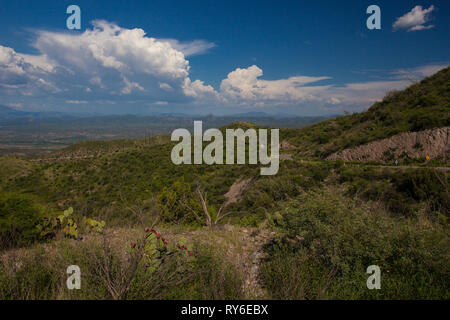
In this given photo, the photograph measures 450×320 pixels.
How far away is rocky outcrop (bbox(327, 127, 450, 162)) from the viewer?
14.2m

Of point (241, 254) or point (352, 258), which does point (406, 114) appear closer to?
point (352, 258)

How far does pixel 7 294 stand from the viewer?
10.5 ft

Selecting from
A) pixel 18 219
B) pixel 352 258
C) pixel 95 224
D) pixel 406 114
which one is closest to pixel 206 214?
pixel 95 224

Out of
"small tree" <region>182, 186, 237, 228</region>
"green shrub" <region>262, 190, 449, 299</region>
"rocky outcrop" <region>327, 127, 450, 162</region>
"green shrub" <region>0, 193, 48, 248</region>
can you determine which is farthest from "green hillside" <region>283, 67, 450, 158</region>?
"green shrub" <region>0, 193, 48, 248</region>

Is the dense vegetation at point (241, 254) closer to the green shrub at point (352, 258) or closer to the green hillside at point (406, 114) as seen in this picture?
the green shrub at point (352, 258)

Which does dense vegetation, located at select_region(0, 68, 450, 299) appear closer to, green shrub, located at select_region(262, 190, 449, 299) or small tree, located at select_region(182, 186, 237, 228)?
green shrub, located at select_region(262, 190, 449, 299)

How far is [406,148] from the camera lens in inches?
630

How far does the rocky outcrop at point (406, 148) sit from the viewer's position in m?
14.2

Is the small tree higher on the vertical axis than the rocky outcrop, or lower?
lower

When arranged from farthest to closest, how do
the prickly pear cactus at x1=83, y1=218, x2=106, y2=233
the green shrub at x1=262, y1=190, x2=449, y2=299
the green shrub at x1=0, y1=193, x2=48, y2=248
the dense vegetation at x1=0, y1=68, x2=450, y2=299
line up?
the green shrub at x1=0, y1=193, x2=48, y2=248 < the prickly pear cactus at x1=83, y1=218, x2=106, y2=233 < the green shrub at x1=262, y1=190, x2=449, y2=299 < the dense vegetation at x1=0, y1=68, x2=450, y2=299

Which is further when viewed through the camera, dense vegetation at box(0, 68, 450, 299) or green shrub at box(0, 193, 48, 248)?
green shrub at box(0, 193, 48, 248)

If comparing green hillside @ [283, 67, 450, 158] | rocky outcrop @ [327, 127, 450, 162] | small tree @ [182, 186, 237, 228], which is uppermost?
green hillside @ [283, 67, 450, 158]
